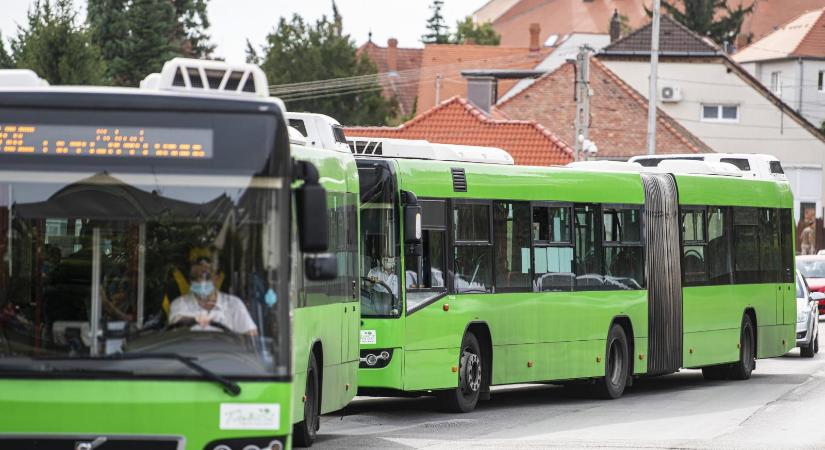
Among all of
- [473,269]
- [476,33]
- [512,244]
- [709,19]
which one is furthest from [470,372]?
[476,33]

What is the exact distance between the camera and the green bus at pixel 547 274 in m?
17.7

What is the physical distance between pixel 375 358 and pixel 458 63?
87.0m

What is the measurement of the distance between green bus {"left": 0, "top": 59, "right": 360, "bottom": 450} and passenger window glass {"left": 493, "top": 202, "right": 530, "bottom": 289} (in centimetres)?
921

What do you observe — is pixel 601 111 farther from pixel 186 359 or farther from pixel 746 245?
pixel 186 359

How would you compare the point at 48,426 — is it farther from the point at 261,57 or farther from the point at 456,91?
the point at 456,91

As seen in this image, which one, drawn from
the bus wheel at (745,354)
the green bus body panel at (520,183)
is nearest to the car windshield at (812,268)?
the bus wheel at (745,354)

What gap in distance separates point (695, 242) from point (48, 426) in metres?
15.3

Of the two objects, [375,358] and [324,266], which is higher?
[324,266]

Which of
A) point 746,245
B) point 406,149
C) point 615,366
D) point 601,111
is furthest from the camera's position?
point 601,111

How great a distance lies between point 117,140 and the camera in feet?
33.0

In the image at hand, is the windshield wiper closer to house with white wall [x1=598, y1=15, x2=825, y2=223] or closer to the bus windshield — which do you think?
the bus windshield

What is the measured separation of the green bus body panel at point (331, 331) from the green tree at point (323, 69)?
210ft

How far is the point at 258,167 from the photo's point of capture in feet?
33.0

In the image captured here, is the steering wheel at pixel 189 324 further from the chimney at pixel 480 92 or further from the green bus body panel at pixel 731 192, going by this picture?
the chimney at pixel 480 92
